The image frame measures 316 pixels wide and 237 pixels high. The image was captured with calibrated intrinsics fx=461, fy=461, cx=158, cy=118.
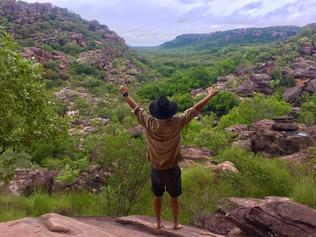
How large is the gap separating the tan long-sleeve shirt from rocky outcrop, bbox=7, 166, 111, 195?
6.55 metres

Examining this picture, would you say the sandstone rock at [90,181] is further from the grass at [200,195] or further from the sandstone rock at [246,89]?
the sandstone rock at [246,89]

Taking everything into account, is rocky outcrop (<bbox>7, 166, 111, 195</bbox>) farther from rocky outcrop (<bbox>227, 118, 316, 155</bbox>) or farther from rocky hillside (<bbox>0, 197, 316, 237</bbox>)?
rocky outcrop (<bbox>227, 118, 316, 155</bbox>)

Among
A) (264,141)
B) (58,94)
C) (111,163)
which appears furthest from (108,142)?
(58,94)

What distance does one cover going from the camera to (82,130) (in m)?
47.6

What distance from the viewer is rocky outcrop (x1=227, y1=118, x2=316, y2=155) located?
71.4 feet

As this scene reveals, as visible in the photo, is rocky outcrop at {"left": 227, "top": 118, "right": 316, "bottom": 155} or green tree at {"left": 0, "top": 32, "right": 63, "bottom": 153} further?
rocky outcrop at {"left": 227, "top": 118, "right": 316, "bottom": 155}

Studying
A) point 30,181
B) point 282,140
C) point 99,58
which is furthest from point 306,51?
point 30,181

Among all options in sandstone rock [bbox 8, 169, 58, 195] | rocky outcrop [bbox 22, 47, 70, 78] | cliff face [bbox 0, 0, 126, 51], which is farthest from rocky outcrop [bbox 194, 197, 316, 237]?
cliff face [bbox 0, 0, 126, 51]

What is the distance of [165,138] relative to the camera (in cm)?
577

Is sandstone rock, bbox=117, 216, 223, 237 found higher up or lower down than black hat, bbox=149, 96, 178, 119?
lower down

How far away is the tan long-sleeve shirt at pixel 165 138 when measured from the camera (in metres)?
5.75

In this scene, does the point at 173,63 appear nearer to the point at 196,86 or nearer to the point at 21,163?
the point at 196,86

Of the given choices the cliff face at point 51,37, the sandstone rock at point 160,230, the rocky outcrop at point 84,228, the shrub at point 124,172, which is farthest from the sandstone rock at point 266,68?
the rocky outcrop at point 84,228

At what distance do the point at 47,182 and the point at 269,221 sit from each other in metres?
10.9
